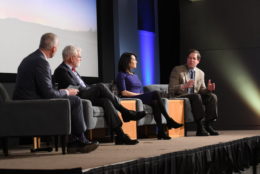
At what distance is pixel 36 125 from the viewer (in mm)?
4633

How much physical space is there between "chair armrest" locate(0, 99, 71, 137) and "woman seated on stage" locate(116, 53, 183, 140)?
6.72 feet

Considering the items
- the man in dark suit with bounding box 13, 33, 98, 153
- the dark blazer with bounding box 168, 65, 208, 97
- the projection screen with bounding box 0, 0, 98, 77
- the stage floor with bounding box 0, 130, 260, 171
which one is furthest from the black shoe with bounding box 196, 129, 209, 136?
the man in dark suit with bounding box 13, 33, 98, 153

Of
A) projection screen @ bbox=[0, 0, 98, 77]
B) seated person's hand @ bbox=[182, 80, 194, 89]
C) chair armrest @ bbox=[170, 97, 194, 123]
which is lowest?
chair armrest @ bbox=[170, 97, 194, 123]

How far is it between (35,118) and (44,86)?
0.28m

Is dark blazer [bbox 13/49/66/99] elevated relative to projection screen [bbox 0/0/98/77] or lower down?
lower down

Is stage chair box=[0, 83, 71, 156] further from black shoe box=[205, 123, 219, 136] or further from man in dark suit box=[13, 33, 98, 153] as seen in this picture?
black shoe box=[205, 123, 219, 136]

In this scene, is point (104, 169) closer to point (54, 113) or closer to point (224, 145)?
point (54, 113)

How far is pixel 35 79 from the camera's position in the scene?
4754 millimetres

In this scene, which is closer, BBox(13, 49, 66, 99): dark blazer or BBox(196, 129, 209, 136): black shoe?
BBox(13, 49, 66, 99): dark blazer

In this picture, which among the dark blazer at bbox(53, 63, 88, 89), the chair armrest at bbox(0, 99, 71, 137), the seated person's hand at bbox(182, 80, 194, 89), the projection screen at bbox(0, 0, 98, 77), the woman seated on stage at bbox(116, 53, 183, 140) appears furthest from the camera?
the seated person's hand at bbox(182, 80, 194, 89)

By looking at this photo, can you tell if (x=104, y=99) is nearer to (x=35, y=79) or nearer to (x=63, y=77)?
(x=63, y=77)

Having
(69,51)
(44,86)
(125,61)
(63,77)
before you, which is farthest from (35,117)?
(125,61)

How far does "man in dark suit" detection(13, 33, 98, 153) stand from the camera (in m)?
4.71

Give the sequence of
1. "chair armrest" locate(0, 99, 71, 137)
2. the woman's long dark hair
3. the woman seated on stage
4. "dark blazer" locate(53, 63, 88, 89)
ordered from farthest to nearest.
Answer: the woman's long dark hair
the woman seated on stage
"dark blazer" locate(53, 63, 88, 89)
"chair armrest" locate(0, 99, 71, 137)
